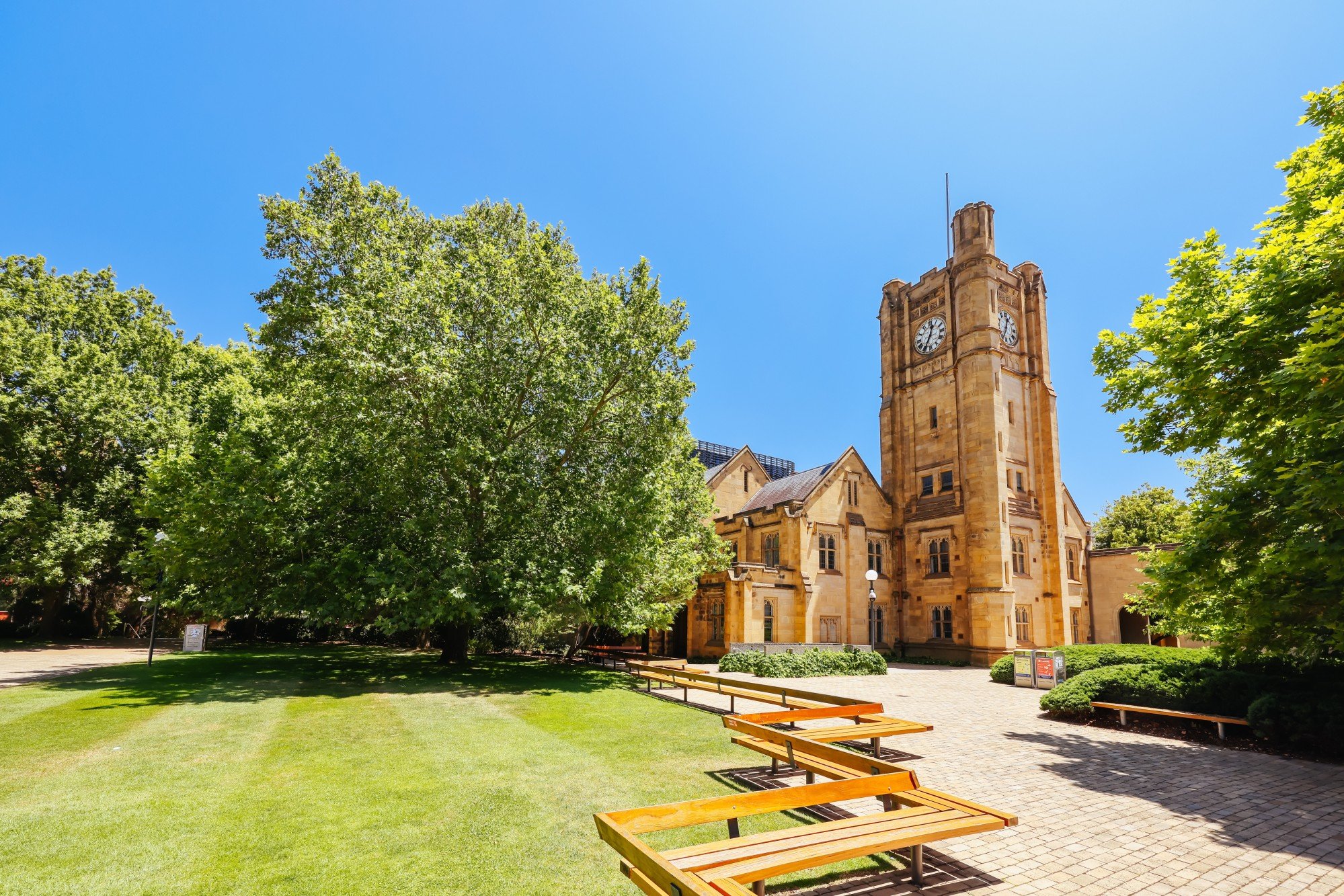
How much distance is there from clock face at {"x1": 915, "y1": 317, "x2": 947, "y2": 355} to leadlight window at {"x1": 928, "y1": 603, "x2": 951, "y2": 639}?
1513 cm

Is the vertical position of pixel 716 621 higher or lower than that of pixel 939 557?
lower

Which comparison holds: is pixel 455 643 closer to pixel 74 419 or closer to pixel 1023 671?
pixel 1023 671

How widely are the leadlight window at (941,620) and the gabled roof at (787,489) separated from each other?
980cm

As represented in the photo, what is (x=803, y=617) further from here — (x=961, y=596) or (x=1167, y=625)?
(x=1167, y=625)

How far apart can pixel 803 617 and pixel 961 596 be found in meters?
8.93

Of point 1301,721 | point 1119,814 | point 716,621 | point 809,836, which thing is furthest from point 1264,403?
point 716,621

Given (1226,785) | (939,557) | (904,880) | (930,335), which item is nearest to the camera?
(904,880)

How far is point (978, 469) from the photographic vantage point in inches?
1352

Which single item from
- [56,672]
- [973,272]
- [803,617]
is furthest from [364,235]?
[973,272]

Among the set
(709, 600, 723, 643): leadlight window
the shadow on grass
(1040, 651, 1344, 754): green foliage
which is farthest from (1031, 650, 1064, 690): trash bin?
the shadow on grass

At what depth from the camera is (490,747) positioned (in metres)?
10.6

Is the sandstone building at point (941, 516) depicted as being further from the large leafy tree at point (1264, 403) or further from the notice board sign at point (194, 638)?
the notice board sign at point (194, 638)

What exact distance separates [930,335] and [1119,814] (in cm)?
3476

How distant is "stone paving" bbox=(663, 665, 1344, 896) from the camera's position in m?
5.84
